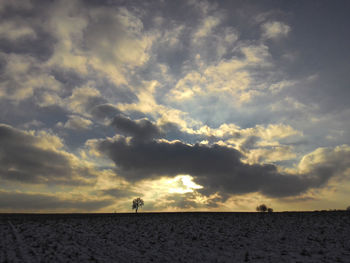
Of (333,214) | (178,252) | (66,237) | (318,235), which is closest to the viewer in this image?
(178,252)

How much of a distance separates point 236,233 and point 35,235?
21.2 meters

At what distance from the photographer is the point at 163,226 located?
103 ft

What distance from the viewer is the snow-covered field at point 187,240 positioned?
755 inches

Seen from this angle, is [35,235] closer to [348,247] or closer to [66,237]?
[66,237]

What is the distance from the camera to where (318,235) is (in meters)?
24.2

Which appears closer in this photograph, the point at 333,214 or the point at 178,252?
the point at 178,252

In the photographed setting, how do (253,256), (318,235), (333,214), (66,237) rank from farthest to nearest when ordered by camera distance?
1. (333,214)
2. (66,237)
3. (318,235)
4. (253,256)

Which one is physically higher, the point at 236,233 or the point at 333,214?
the point at 333,214

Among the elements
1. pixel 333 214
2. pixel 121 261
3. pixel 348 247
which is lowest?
pixel 121 261

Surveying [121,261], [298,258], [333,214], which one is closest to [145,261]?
[121,261]

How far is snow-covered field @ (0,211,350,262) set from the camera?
19188 millimetres

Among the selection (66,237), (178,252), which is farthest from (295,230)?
(66,237)

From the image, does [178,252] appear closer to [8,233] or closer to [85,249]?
[85,249]

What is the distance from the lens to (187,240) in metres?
25.0
